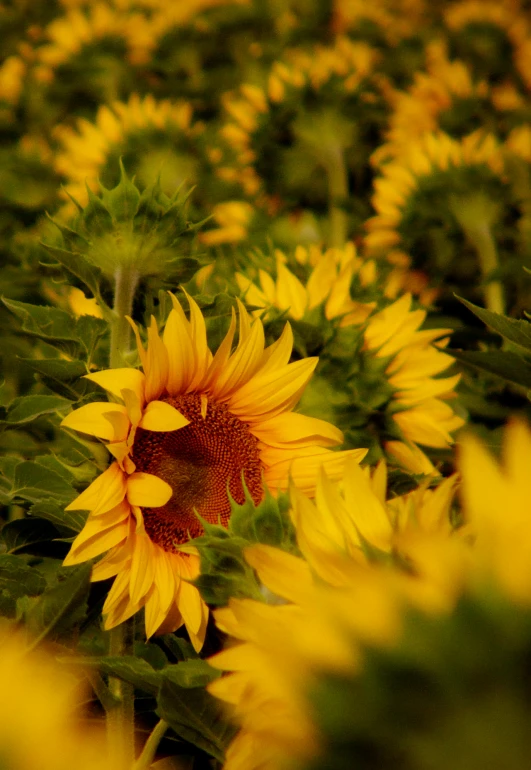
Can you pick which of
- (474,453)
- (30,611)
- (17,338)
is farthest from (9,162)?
(474,453)

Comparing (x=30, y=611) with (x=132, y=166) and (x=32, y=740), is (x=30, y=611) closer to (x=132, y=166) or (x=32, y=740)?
(x=32, y=740)

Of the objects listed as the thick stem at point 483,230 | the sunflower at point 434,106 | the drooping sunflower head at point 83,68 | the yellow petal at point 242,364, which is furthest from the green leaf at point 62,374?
the drooping sunflower head at point 83,68

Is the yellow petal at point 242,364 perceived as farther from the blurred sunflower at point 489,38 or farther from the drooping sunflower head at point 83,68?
the blurred sunflower at point 489,38

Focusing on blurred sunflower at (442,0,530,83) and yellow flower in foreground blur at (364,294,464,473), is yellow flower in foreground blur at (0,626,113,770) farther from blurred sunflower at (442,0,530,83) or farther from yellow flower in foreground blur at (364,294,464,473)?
blurred sunflower at (442,0,530,83)

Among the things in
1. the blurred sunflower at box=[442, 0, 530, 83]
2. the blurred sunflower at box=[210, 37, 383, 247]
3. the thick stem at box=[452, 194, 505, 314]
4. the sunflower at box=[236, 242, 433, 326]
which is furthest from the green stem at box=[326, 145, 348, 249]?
the blurred sunflower at box=[442, 0, 530, 83]

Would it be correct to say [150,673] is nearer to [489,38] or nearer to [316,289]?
[316,289]
